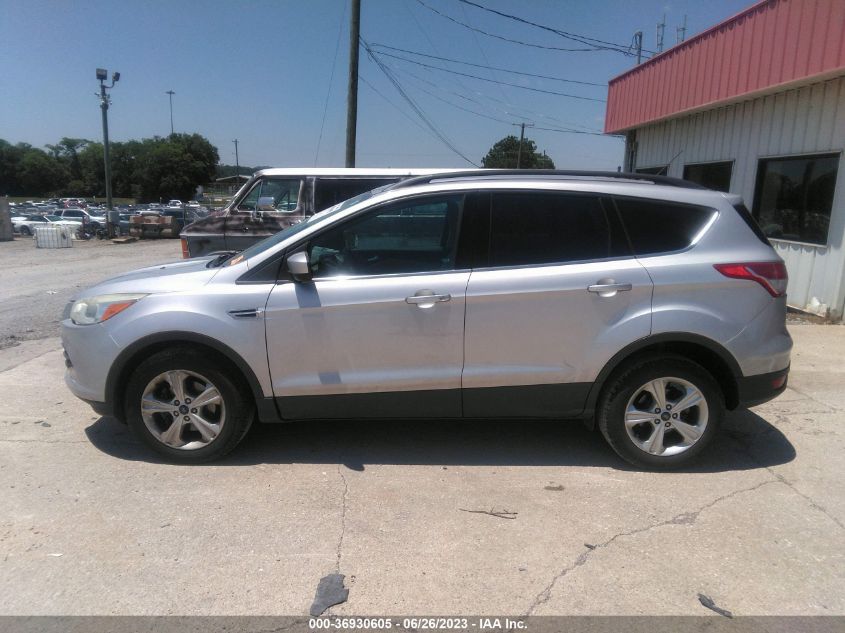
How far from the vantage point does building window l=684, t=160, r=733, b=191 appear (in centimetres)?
999

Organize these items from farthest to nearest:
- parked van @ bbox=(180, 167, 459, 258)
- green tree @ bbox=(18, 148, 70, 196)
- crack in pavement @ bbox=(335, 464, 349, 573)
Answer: green tree @ bbox=(18, 148, 70, 196), parked van @ bbox=(180, 167, 459, 258), crack in pavement @ bbox=(335, 464, 349, 573)

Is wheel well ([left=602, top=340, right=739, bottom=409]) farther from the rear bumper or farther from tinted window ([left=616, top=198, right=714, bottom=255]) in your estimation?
tinted window ([left=616, top=198, right=714, bottom=255])

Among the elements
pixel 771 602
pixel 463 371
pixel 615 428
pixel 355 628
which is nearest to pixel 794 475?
pixel 615 428

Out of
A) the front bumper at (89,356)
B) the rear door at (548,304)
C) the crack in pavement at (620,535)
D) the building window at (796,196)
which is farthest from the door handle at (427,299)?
the building window at (796,196)

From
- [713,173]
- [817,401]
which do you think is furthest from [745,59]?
[817,401]

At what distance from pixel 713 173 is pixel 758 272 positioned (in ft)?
25.9

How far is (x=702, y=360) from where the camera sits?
149 inches

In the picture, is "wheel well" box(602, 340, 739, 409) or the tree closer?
"wheel well" box(602, 340, 739, 409)

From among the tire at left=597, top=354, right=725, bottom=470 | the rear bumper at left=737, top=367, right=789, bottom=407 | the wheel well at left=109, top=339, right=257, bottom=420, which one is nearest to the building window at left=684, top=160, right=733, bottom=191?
the rear bumper at left=737, top=367, right=789, bottom=407

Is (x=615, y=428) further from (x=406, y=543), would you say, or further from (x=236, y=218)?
(x=236, y=218)

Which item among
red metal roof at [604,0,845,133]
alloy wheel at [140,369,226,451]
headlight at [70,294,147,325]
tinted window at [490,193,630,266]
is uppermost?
red metal roof at [604,0,845,133]

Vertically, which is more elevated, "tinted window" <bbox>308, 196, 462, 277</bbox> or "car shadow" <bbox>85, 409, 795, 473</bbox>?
"tinted window" <bbox>308, 196, 462, 277</bbox>

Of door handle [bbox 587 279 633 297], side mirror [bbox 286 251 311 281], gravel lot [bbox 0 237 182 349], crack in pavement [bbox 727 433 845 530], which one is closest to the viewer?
crack in pavement [bbox 727 433 845 530]

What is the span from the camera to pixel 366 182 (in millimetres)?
8211
